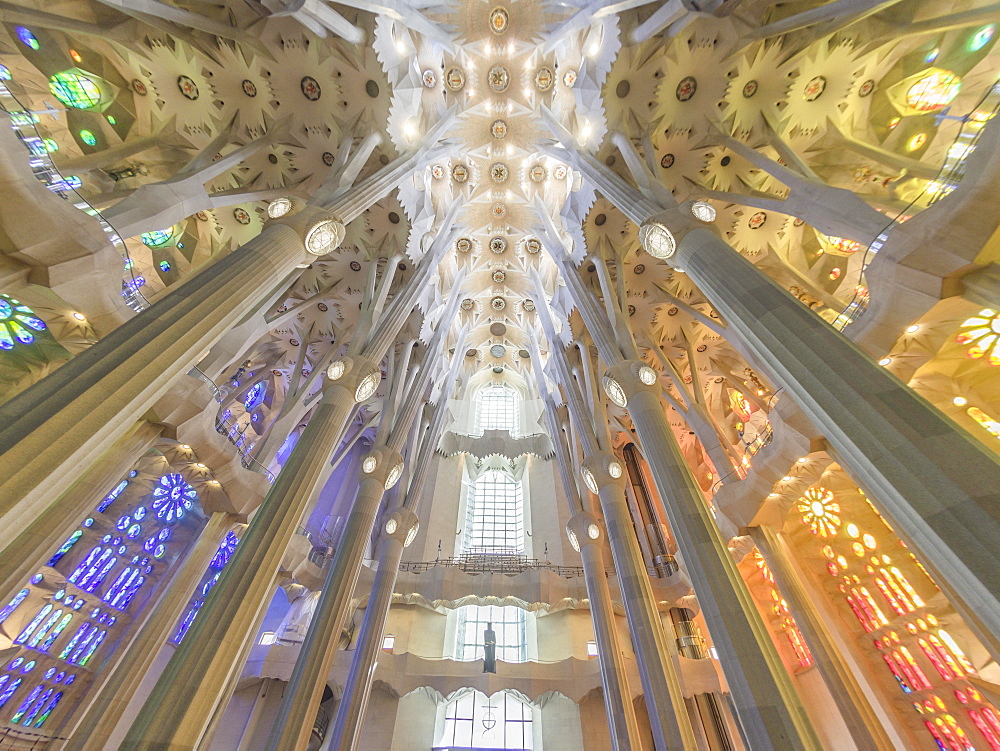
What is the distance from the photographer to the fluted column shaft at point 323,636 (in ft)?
27.7

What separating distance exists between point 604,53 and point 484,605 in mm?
18990

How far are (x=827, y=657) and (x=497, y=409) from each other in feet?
63.5

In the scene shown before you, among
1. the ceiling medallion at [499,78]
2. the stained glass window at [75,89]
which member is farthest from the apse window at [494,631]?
the stained glass window at [75,89]

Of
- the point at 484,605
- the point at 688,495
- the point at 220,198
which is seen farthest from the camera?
the point at 484,605

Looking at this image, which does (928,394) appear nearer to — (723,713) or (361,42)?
(723,713)

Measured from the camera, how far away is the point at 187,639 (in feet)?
20.5

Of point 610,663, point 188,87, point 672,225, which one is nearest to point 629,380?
point 672,225

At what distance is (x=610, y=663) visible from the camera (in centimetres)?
1162

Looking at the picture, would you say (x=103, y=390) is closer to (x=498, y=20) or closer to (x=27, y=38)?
(x=27, y=38)

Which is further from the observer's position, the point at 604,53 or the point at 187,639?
the point at 604,53

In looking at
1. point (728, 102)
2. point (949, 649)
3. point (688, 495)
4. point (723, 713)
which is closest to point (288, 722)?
point (688, 495)

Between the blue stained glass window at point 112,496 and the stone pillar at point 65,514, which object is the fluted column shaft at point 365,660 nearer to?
the stone pillar at point 65,514

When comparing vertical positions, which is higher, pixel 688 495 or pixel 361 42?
pixel 361 42

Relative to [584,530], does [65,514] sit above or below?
below
